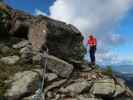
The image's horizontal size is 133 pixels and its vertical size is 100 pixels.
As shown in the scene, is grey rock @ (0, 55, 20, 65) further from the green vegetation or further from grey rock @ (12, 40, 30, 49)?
grey rock @ (12, 40, 30, 49)

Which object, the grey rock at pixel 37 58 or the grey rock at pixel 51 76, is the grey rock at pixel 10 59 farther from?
the grey rock at pixel 51 76

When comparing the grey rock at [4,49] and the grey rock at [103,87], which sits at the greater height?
the grey rock at [4,49]

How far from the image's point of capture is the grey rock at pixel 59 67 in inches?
918

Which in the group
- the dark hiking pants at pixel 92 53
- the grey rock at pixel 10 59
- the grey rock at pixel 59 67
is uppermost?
the dark hiking pants at pixel 92 53

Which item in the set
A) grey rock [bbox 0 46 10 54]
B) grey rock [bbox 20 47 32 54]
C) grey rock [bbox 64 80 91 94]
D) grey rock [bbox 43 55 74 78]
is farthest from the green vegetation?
grey rock [bbox 64 80 91 94]

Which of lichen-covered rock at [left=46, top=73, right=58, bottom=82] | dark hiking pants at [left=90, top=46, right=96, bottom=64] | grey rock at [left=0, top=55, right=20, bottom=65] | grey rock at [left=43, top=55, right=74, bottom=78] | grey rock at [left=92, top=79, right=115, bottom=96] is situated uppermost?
dark hiking pants at [left=90, top=46, right=96, bottom=64]

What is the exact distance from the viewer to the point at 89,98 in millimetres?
20375

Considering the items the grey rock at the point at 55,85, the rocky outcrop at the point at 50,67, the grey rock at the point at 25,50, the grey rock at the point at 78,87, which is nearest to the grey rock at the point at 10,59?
the rocky outcrop at the point at 50,67

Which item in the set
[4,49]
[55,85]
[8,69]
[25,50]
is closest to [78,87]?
[55,85]

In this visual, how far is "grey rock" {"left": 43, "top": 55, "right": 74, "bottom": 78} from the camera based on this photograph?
23.3m

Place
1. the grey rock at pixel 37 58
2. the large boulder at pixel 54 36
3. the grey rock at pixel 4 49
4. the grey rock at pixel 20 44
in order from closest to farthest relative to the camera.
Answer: the grey rock at pixel 37 58
the grey rock at pixel 4 49
the grey rock at pixel 20 44
the large boulder at pixel 54 36

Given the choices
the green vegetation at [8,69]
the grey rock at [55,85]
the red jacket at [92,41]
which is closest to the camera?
the green vegetation at [8,69]

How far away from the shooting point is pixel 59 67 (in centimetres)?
2373

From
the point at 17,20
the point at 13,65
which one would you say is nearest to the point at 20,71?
the point at 13,65
